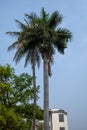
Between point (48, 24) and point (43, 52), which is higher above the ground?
point (48, 24)

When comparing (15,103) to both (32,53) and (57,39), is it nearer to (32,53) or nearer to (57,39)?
(32,53)

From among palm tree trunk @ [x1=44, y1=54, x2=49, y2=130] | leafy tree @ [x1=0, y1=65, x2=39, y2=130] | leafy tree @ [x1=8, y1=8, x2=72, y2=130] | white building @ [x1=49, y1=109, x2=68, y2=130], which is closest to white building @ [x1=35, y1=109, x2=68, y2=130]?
white building @ [x1=49, y1=109, x2=68, y2=130]

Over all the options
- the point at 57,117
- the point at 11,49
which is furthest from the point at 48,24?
the point at 57,117

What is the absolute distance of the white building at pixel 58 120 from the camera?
88.6 meters

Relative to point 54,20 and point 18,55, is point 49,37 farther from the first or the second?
point 18,55

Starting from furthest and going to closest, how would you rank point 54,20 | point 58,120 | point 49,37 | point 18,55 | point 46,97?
1. point 58,120
2. point 18,55
3. point 54,20
4. point 49,37
5. point 46,97

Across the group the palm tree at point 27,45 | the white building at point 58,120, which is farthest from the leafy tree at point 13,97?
the white building at point 58,120

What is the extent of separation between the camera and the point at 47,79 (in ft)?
112

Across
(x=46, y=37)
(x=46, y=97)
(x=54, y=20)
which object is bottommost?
(x=46, y=97)

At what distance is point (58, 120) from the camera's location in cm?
8925

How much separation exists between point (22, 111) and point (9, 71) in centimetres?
597

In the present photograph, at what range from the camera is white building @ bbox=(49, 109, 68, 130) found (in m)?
88.6

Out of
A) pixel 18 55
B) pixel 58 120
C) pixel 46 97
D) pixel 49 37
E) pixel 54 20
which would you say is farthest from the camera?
pixel 58 120

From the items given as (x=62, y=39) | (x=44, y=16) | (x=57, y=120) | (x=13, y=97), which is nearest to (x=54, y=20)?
(x=44, y=16)
